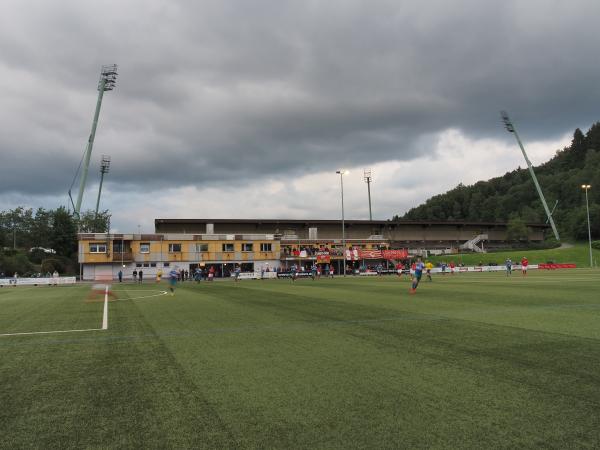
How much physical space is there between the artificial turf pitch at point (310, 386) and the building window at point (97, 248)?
2606 inches

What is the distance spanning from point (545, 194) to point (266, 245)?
119m

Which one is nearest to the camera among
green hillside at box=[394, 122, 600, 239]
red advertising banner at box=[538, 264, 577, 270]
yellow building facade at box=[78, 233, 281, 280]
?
red advertising banner at box=[538, 264, 577, 270]

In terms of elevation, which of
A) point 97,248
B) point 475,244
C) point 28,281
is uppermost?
point 97,248

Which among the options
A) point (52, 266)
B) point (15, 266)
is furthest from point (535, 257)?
point (15, 266)

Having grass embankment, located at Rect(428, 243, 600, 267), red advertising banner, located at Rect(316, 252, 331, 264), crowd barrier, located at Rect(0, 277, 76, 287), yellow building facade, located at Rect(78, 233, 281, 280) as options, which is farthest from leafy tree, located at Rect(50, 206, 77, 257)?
grass embankment, located at Rect(428, 243, 600, 267)

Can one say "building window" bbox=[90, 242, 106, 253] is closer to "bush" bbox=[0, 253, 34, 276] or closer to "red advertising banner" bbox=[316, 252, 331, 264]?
"bush" bbox=[0, 253, 34, 276]

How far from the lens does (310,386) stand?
605 centimetres

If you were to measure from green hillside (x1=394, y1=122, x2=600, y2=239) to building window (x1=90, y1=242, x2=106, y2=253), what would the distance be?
92.9 meters

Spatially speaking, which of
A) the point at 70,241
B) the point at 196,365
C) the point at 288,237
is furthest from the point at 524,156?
the point at 196,365

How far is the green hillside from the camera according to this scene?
418ft

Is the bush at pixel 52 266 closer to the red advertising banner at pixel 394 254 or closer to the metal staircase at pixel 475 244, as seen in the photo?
the red advertising banner at pixel 394 254

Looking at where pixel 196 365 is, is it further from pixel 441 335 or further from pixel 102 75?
pixel 102 75

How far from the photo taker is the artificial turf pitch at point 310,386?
174 inches

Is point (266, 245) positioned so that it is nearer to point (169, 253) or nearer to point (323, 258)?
point (323, 258)
